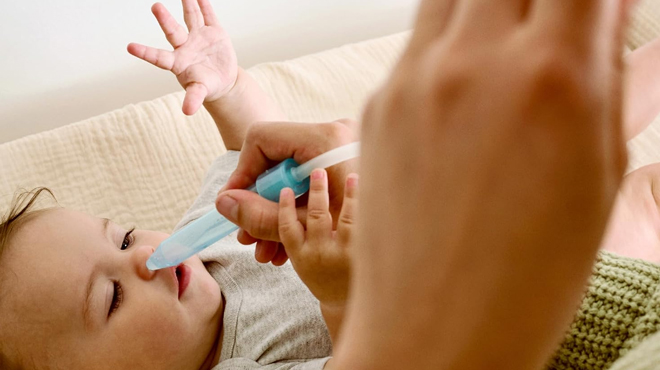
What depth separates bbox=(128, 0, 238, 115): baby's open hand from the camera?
2.92 ft

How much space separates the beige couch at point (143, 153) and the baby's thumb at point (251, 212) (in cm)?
57

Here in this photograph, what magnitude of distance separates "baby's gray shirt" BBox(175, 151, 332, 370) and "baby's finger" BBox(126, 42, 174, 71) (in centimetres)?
22

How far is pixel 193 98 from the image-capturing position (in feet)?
2.79

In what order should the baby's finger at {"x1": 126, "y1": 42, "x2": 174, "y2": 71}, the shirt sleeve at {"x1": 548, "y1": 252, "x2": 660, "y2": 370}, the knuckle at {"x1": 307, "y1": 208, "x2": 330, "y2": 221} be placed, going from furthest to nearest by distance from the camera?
the baby's finger at {"x1": 126, "y1": 42, "x2": 174, "y2": 71} < the knuckle at {"x1": 307, "y1": 208, "x2": 330, "y2": 221} < the shirt sleeve at {"x1": 548, "y1": 252, "x2": 660, "y2": 370}

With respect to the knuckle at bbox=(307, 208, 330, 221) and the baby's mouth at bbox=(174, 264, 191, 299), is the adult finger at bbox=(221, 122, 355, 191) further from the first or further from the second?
the baby's mouth at bbox=(174, 264, 191, 299)

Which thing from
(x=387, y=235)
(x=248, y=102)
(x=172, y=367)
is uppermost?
(x=387, y=235)

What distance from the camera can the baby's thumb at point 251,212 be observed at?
1.84 ft

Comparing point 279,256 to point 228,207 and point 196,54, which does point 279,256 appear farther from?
point 196,54

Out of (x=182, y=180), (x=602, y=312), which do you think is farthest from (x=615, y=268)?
(x=182, y=180)

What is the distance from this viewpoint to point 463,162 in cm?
15

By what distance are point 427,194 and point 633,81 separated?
0.79 m

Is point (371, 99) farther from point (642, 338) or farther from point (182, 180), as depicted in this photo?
point (182, 180)

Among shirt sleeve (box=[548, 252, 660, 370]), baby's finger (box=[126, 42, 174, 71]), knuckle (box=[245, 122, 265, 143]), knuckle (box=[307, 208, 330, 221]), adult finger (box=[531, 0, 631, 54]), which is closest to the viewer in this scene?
adult finger (box=[531, 0, 631, 54])

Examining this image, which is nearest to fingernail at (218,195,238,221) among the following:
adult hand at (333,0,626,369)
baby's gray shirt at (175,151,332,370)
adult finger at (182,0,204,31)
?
baby's gray shirt at (175,151,332,370)
